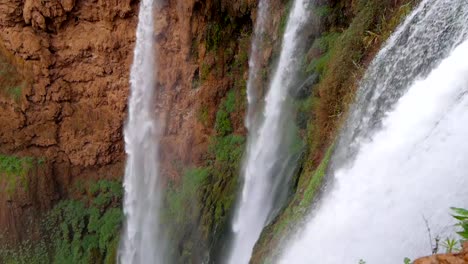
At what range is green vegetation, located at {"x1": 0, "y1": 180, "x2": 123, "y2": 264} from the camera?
13500 mm

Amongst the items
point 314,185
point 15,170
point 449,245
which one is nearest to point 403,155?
point 449,245

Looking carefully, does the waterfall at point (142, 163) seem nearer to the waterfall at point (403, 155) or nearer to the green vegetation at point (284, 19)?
the green vegetation at point (284, 19)

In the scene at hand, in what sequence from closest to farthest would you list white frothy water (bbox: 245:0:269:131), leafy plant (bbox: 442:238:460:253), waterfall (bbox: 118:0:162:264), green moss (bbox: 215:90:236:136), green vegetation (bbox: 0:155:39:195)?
leafy plant (bbox: 442:238:460:253)
white frothy water (bbox: 245:0:269:131)
green moss (bbox: 215:90:236:136)
waterfall (bbox: 118:0:162:264)
green vegetation (bbox: 0:155:39:195)

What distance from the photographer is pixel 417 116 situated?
385cm

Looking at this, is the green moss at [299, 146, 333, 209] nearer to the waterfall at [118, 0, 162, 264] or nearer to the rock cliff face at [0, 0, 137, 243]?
the waterfall at [118, 0, 162, 264]

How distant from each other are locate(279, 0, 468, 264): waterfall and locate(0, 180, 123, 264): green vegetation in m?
9.64

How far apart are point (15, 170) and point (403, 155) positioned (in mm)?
12973

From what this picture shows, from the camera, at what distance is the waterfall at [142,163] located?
12.6 meters

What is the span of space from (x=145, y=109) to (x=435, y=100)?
10.4 metres

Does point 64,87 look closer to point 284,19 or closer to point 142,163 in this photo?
point 142,163

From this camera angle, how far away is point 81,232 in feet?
45.2

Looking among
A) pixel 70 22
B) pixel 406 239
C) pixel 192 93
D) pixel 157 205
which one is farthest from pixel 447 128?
pixel 70 22

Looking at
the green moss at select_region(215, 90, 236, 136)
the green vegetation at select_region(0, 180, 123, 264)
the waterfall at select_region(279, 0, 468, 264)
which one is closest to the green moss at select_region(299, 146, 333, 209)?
the waterfall at select_region(279, 0, 468, 264)

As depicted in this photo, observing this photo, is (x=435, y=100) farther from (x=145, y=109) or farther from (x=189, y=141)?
(x=145, y=109)
